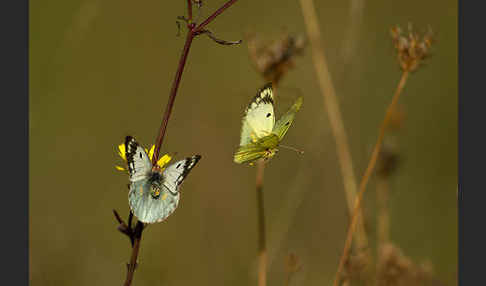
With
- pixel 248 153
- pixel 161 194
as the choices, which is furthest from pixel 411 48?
pixel 161 194

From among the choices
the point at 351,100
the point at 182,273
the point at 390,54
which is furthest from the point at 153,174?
the point at 390,54

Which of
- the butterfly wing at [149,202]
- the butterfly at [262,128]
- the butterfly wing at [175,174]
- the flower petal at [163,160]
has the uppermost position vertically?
the butterfly at [262,128]

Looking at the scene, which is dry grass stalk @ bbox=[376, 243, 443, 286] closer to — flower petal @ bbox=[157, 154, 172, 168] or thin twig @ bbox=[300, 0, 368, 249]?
thin twig @ bbox=[300, 0, 368, 249]

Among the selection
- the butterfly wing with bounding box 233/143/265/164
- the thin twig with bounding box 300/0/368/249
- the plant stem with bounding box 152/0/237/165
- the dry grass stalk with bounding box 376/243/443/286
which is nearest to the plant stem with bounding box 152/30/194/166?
the plant stem with bounding box 152/0/237/165

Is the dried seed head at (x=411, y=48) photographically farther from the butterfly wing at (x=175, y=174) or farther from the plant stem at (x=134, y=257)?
the plant stem at (x=134, y=257)

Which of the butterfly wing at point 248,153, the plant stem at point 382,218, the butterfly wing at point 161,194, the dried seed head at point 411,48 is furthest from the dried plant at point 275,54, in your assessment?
the plant stem at point 382,218
